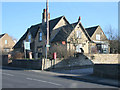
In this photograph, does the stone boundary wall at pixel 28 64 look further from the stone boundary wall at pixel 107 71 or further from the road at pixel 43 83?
the stone boundary wall at pixel 107 71

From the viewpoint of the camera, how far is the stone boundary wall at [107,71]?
48.4 ft

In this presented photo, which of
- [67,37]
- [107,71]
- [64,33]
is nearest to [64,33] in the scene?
[64,33]

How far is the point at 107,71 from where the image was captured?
1553cm

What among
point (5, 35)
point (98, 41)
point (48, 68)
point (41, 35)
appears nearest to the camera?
point (48, 68)

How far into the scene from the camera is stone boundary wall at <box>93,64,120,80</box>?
1474 centimetres

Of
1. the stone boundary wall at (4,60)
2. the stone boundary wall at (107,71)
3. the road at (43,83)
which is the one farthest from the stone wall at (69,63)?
the stone boundary wall at (4,60)

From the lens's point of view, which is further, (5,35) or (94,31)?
(5,35)

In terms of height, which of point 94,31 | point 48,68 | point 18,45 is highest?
point 94,31

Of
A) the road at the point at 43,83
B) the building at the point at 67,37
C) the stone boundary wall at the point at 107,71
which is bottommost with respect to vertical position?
the road at the point at 43,83

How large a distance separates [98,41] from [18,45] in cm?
2002

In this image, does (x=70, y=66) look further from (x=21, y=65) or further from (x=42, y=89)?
(x=42, y=89)

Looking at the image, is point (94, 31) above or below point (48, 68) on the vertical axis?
above

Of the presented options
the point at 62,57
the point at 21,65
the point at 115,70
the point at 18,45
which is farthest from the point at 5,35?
the point at 115,70

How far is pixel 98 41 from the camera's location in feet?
137
